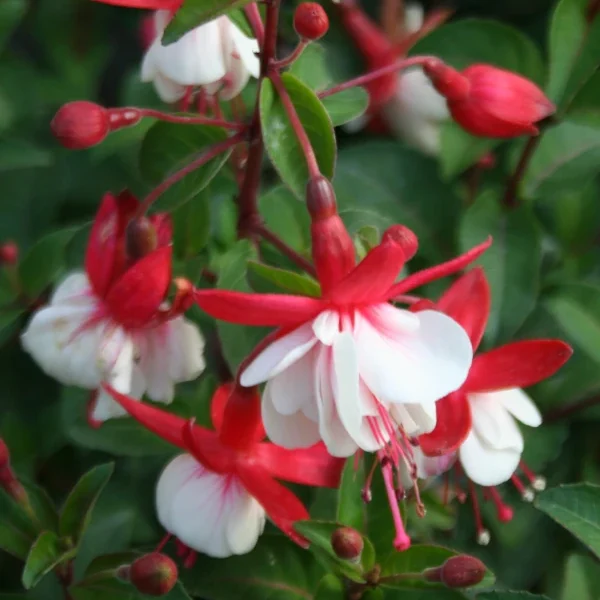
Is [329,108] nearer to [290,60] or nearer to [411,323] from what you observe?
[290,60]

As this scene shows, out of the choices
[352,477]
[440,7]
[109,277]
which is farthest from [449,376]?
[440,7]

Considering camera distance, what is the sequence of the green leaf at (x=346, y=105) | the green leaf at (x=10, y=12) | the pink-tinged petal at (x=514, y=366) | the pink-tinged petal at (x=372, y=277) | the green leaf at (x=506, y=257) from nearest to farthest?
1. the pink-tinged petal at (x=372, y=277)
2. the pink-tinged petal at (x=514, y=366)
3. the green leaf at (x=346, y=105)
4. the green leaf at (x=506, y=257)
5. the green leaf at (x=10, y=12)

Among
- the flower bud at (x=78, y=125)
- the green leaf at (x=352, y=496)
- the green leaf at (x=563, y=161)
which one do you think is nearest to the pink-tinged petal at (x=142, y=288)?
the flower bud at (x=78, y=125)

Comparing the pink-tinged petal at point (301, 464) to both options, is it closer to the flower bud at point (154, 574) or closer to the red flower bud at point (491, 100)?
the flower bud at point (154, 574)

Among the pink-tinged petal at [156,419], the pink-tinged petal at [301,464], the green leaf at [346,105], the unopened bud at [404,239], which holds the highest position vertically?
the unopened bud at [404,239]

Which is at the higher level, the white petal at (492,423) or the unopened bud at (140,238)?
the unopened bud at (140,238)

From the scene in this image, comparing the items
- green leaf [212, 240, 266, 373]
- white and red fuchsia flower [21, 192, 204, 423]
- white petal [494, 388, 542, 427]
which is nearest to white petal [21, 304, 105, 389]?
white and red fuchsia flower [21, 192, 204, 423]

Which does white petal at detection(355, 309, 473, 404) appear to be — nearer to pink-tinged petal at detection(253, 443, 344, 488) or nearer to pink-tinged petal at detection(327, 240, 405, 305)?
pink-tinged petal at detection(327, 240, 405, 305)
